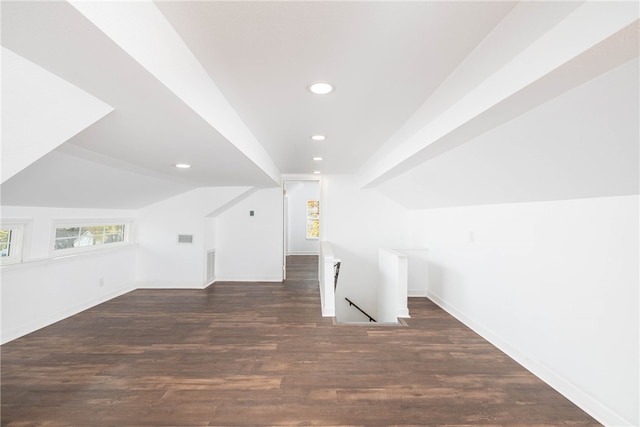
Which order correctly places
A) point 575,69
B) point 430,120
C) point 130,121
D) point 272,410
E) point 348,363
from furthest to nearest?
point 348,363
point 430,120
point 272,410
point 130,121
point 575,69

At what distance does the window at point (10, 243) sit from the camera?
119 inches

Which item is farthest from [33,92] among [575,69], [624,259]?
[624,259]

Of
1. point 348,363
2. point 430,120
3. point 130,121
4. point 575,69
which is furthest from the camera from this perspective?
point 348,363

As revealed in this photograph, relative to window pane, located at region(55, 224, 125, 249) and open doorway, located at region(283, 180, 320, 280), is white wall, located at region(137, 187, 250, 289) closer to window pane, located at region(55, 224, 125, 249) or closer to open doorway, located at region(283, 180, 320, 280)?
window pane, located at region(55, 224, 125, 249)

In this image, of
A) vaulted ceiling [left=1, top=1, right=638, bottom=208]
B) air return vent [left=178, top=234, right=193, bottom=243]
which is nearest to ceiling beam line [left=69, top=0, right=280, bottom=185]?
vaulted ceiling [left=1, top=1, right=638, bottom=208]

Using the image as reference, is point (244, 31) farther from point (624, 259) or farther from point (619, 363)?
point (619, 363)

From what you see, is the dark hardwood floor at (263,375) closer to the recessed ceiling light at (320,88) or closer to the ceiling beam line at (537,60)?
the ceiling beam line at (537,60)

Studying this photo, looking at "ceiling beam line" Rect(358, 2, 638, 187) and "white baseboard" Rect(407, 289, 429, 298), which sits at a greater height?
"ceiling beam line" Rect(358, 2, 638, 187)

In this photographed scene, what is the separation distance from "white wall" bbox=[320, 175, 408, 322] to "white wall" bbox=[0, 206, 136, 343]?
144 inches

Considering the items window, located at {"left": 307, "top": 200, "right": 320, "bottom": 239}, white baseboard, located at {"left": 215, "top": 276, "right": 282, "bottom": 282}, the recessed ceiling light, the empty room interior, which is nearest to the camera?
the empty room interior

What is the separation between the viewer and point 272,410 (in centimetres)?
197

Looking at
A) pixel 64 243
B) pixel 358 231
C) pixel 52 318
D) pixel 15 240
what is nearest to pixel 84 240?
pixel 64 243

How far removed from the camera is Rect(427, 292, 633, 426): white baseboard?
183 centimetres

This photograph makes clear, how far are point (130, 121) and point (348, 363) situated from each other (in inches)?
98.8
